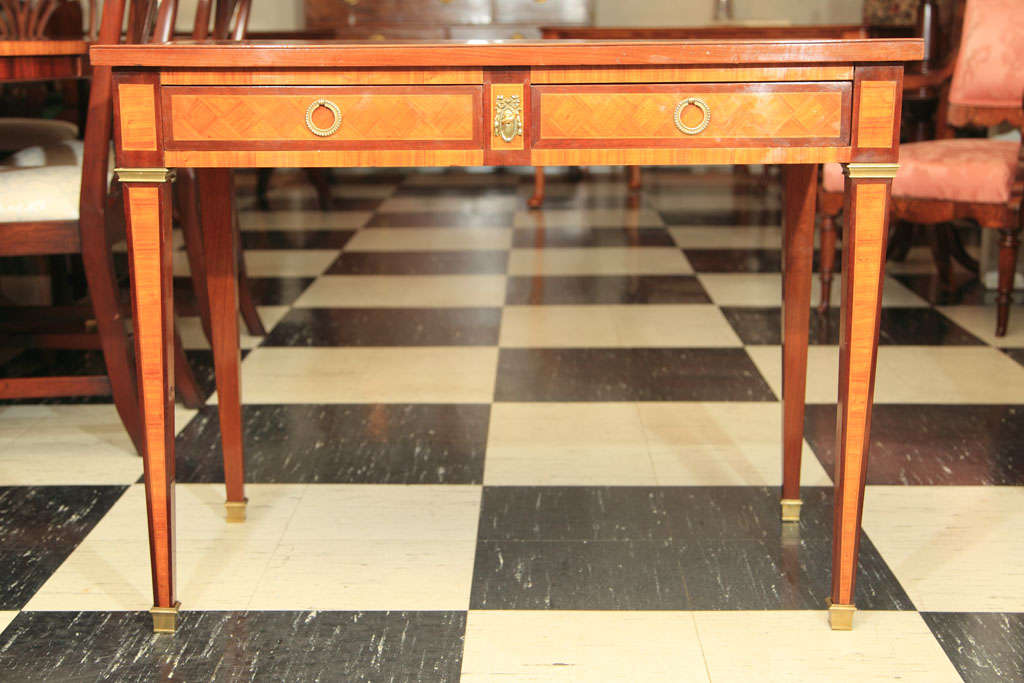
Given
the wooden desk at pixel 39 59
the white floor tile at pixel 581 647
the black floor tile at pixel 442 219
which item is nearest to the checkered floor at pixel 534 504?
the white floor tile at pixel 581 647

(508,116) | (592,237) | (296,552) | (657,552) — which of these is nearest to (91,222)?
(296,552)

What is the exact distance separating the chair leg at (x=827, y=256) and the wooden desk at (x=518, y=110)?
5.13 ft

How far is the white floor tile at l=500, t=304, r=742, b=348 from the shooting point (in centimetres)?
255

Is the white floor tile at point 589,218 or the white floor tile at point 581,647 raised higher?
the white floor tile at point 589,218

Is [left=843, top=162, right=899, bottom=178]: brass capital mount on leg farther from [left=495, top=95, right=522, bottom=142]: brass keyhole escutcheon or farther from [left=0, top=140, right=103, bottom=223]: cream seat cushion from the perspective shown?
[left=0, top=140, right=103, bottom=223]: cream seat cushion

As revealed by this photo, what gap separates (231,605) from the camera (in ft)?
4.50

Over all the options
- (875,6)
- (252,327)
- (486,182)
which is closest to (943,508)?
(252,327)

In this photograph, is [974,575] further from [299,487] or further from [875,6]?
[875,6]

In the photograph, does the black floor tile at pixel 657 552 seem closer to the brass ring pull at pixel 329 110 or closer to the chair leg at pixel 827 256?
the brass ring pull at pixel 329 110

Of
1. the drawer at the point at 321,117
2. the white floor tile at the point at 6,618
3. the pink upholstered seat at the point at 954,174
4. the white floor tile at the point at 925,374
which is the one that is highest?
the drawer at the point at 321,117

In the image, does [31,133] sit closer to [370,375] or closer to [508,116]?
[370,375]

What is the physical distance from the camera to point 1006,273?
100 inches

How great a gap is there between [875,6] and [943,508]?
4384 millimetres

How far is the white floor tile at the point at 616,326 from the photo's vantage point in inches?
101
